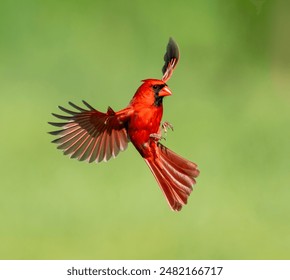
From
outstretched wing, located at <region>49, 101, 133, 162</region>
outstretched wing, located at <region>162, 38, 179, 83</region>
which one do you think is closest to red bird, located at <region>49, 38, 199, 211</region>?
outstretched wing, located at <region>49, 101, 133, 162</region>

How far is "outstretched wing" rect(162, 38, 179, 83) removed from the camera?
159 centimetres

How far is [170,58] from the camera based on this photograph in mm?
1602

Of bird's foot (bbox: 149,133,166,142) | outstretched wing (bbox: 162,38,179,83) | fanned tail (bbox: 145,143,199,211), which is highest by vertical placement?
outstretched wing (bbox: 162,38,179,83)

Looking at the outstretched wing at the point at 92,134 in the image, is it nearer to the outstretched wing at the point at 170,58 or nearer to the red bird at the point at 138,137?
the red bird at the point at 138,137

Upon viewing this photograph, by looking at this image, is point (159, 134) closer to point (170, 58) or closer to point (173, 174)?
point (173, 174)

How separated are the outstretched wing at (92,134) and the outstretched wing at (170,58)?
0.19 metres

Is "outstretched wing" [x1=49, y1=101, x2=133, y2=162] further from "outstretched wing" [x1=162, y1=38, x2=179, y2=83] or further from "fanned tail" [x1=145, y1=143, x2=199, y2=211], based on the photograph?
"outstretched wing" [x1=162, y1=38, x2=179, y2=83]

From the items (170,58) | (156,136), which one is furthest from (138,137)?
(170,58)

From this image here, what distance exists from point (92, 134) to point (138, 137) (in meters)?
0.10

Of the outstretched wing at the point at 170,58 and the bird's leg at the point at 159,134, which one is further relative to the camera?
the outstretched wing at the point at 170,58

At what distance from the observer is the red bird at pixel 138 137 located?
1.44 meters

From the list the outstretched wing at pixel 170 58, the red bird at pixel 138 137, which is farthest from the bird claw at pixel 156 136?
the outstretched wing at pixel 170 58
